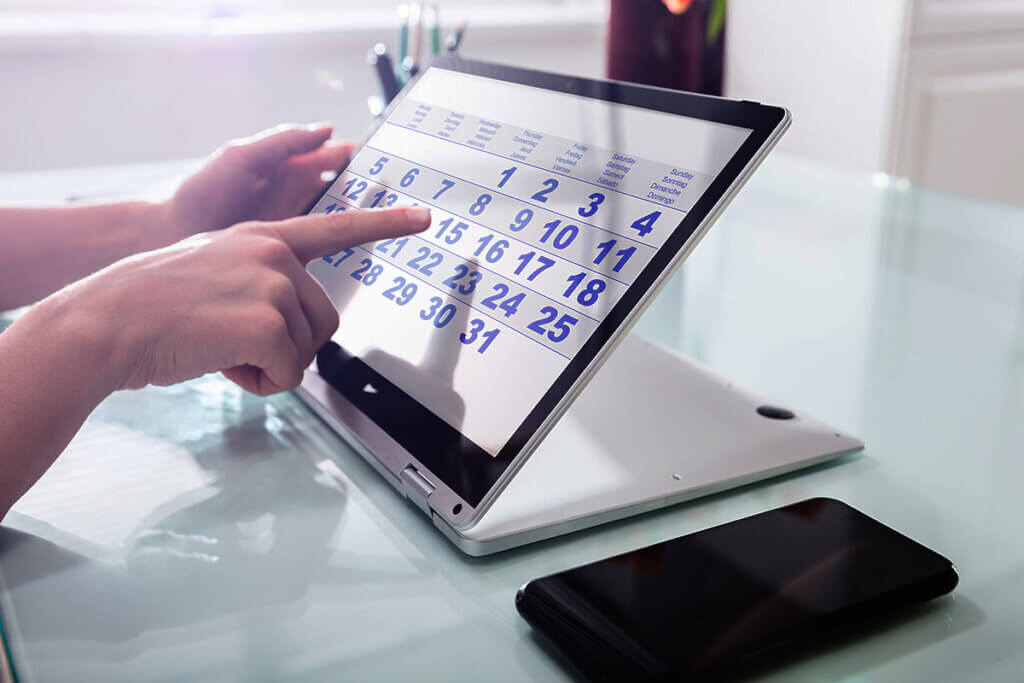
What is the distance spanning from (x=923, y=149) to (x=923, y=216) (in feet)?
4.54

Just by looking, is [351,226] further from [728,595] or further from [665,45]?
[665,45]

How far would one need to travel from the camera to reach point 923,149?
225 cm

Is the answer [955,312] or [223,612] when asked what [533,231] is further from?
[955,312]

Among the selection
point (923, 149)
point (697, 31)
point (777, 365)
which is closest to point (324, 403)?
point (777, 365)

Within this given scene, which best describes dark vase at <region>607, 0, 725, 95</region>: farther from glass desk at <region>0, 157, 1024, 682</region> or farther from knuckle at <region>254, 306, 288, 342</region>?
knuckle at <region>254, 306, 288, 342</region>

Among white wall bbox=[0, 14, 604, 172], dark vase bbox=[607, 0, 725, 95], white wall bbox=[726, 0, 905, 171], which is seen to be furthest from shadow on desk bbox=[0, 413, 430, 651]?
white wall bbox=[726, 0, 905, 171]

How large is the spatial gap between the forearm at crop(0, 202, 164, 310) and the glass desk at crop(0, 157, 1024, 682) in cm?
24

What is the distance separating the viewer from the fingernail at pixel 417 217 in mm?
563

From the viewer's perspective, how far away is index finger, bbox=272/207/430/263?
56cm

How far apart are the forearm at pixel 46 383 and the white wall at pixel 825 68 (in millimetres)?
1985

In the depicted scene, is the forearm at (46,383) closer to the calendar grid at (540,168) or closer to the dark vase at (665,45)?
the calendar grid at (540,168)

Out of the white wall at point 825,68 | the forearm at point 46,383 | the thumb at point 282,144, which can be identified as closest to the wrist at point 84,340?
the forearm at point 46,383

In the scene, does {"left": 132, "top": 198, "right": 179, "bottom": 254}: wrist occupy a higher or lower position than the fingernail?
lower

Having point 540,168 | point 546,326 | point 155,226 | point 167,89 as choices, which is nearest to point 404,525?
point 546,326
